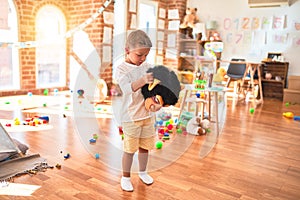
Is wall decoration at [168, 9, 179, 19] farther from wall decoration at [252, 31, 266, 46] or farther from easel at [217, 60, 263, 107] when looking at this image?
easel at [217, 60, 263, 107]

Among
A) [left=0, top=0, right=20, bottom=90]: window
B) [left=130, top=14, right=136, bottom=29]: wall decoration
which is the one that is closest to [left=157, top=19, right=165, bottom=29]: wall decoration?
[left=130, top=14, right=136, bottom=29]: wall decoration

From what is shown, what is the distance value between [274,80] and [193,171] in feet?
11.9

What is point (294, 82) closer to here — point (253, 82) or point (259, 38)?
point (253, 82)

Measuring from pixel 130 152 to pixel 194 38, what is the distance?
4409 millimetres

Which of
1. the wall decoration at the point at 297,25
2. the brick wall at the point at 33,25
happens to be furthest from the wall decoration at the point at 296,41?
the brick wall at the point at 33,25

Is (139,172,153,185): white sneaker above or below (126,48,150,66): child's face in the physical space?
below

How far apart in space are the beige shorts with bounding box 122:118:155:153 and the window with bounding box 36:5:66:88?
3.14m

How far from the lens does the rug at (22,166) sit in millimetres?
1556

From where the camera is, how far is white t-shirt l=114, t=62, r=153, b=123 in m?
1.33

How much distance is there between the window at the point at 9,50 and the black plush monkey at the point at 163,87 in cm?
319

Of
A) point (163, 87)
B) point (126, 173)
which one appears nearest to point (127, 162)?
point (126, 173)

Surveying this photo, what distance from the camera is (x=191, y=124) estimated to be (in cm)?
266

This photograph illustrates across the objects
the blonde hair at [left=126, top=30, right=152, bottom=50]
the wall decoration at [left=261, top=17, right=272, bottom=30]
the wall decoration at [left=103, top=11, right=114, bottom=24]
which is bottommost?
the blonde hair at [left=126, top=30, right=152, bottom=50]

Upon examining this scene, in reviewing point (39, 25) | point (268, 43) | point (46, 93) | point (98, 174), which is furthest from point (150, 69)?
point (268, 43)
